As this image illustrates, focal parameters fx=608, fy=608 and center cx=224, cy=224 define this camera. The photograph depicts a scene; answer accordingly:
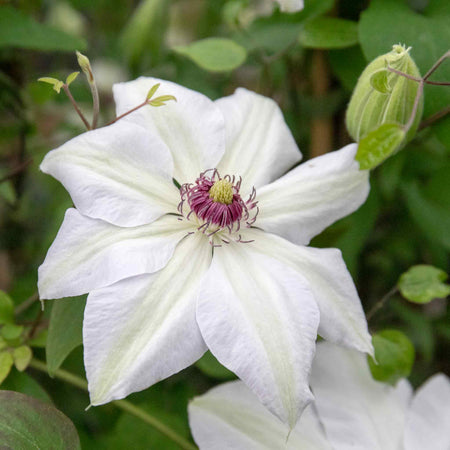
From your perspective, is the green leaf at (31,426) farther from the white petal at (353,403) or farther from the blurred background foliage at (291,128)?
the white petal at (353,403)

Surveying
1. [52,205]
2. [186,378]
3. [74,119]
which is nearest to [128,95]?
[186,378]

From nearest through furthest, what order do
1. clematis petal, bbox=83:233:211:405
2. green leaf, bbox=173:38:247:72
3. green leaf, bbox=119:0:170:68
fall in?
clematis petal, bbox=83:233:211:405 → green leaf, bbox=173:38:247:72 → green leaf, bbox=119:0:170:68

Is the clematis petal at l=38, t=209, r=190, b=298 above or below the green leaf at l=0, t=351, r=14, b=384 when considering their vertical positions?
above

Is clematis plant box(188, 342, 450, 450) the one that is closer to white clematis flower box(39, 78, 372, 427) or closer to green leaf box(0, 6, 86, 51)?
white clematis flower box(39, 78, 372, 427)

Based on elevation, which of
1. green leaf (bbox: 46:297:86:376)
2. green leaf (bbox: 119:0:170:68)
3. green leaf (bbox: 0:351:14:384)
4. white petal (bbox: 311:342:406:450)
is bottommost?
white petal (bbox: 311:342:406:450)

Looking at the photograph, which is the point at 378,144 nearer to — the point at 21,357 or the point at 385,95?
the point at 385,95

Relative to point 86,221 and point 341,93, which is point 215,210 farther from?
point 341,93

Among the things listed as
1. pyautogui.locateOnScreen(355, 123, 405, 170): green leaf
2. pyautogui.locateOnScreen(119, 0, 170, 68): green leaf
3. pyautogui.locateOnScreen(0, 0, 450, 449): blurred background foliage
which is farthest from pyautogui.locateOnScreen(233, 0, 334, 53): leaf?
pyautogui.locateOnScreen(355, 123, 405, 170): green leaf

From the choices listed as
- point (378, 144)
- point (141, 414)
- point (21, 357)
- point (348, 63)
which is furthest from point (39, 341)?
point (348, 63)
